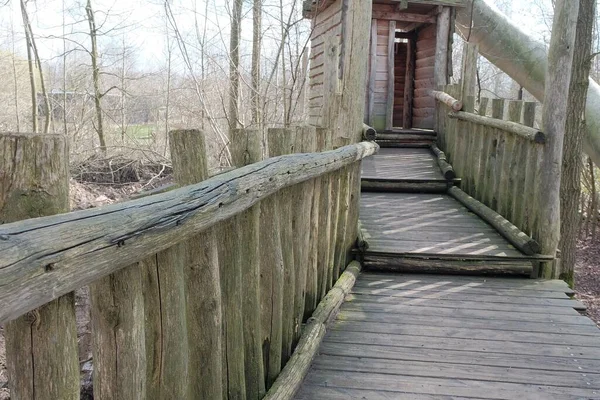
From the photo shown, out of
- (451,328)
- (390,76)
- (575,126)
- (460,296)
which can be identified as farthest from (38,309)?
(390,76)

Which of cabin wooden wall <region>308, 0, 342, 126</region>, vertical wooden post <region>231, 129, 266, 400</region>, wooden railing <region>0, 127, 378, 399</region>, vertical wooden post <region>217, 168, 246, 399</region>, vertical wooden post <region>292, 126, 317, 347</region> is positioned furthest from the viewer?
cabin wooden wall <region>308, 0, 342, 126</region>

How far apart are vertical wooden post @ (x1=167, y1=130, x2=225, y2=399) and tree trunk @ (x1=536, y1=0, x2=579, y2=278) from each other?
368 centimetres

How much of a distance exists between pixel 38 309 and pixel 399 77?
12.3m

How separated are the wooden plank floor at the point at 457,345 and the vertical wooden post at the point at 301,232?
32cm

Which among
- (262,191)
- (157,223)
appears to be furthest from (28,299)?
(262,191)

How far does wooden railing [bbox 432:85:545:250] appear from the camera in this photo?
500 centimetres

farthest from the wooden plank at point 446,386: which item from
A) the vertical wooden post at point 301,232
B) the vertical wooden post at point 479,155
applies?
the vertical wooden post at point 479,155

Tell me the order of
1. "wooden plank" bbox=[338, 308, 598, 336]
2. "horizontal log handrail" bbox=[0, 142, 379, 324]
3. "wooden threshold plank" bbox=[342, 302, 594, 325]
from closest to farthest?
"horizontal log handrail" bbox=[0, 142, 379, 324], "wooden plank" bbox=[338, 308, 598, 336], "wooden threshold plank" bbox=[342, 302, 594, 325]

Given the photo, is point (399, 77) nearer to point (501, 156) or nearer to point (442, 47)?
point (442, 47)

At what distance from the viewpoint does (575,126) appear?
722 cm

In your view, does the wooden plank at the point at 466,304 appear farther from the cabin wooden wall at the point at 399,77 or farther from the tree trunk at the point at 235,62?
the tree trunk at the point at 235,62

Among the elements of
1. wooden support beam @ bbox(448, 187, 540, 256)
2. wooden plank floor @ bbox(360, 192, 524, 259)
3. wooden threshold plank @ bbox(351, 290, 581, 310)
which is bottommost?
wooden threshold plank @ bbox(351, 290, 581, 310)

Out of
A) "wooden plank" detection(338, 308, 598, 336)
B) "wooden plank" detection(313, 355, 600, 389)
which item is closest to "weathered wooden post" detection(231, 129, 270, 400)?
"wooden plank" detection(313, 355, 600, 389)

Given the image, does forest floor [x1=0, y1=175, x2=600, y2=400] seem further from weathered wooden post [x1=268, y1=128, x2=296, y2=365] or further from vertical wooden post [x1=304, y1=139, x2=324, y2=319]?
weathered wooden post [x1=268, y1=128, x2=296, y2=365]
